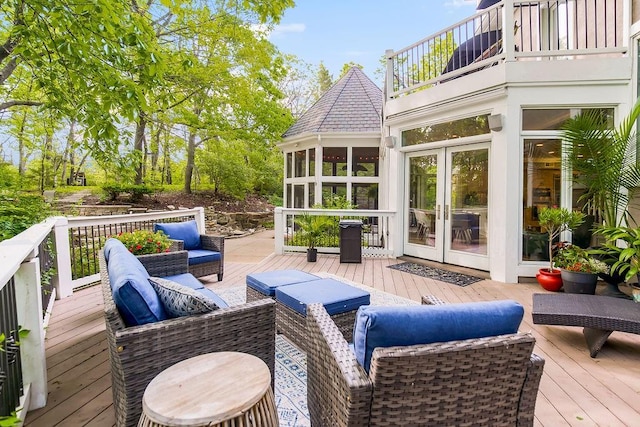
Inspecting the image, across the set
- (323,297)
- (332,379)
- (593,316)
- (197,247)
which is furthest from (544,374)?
(197,247)

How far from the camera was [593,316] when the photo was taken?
2.70 meters

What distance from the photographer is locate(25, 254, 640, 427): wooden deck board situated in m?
1.98

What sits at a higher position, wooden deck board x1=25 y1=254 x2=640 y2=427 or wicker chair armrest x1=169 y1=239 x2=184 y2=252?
wicker chair armrest x1=169 y1=239 x2=184 y2=252

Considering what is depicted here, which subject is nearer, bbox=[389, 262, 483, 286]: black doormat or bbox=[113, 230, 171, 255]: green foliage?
bbox=[113, 230, 171, 255]: green foliage

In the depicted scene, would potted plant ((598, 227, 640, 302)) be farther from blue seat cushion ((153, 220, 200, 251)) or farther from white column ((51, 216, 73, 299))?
white column ((51, 216, 73, 299))

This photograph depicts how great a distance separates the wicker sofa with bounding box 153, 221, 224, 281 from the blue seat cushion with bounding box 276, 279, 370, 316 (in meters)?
2.09

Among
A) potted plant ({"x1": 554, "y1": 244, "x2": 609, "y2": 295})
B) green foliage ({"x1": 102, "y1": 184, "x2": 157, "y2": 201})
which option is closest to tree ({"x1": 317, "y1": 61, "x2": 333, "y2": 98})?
green foliage ({"x1": 102, "y1": 184, "x2": 157, "y2": 201})

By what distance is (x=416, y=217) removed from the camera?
Answer: 6.50m

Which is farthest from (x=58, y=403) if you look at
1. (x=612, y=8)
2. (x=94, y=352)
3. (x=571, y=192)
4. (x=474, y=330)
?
(x=612, y=8)

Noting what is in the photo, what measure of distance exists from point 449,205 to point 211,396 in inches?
213

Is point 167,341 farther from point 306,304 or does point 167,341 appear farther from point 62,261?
point 62,261

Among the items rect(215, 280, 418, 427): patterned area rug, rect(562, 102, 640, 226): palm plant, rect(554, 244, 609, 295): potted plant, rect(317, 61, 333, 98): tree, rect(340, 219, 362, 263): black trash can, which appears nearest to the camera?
rect(215, 280, 418, 427): patterned area rug

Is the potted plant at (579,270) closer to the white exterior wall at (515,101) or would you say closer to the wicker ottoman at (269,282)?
the white exterior wall at (515,101)

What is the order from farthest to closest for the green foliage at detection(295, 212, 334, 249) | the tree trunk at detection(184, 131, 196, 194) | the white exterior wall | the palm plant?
the tree trunk at detection(184, 131, 196, 194) → the green foliage at detection(295, 212, 334, 249) → the white exterior wall → the palm plant
